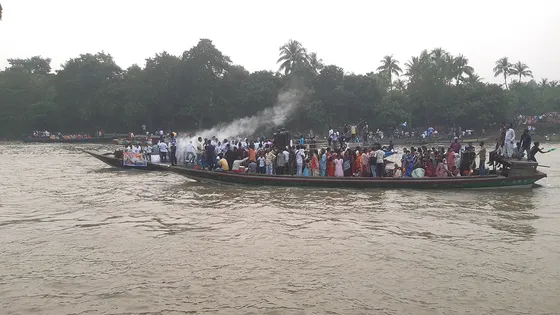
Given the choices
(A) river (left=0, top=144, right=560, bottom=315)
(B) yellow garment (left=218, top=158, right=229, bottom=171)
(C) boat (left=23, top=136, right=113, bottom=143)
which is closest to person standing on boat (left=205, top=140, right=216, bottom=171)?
(B) yellow garment (left=218, top=158, right=229, bottom=171)

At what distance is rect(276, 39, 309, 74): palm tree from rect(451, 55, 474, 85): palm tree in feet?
57.7

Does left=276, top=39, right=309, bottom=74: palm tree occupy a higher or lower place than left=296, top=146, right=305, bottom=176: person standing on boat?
higher

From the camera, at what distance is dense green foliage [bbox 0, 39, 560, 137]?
4769cm

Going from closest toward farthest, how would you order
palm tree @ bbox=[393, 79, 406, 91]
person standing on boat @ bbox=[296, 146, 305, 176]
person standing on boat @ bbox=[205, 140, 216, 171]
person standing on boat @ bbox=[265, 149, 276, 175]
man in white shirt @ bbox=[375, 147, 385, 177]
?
1. man in white shirt @ bbox=[375, 147, 385, 177]
2. person standing on boat @ bbox=[296, 146, 305, 176]
3. person standing on boat @ bbox=[265, 149, 276, 175]
4. person standing on boat @ bbox=[205, 140, 216, 171]
5. palm tree @ bbox=[393, 79, 406, 91]

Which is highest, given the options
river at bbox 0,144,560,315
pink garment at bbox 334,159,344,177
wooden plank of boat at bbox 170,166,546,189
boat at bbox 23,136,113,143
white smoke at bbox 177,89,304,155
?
white smoke at bbox 177,89,304,155

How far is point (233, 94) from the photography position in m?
52.2

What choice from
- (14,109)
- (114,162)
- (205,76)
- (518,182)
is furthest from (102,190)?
(14,109)

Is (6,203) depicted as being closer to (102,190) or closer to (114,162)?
(102,190)

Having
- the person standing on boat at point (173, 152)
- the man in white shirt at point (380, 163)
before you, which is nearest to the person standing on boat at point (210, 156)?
the person standing on boat at point (173, 152)

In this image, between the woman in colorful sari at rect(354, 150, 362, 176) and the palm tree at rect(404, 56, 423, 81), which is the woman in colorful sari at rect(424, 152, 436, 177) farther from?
the palm tree at rect(404, 56, 423, 81)

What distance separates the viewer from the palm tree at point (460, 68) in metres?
50.9

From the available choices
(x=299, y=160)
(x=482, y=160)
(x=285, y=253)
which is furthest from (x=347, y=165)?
(x=285, y=253)

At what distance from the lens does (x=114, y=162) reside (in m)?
23.3

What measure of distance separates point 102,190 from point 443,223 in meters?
12.3
